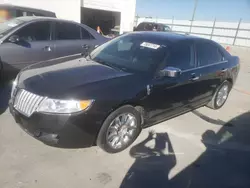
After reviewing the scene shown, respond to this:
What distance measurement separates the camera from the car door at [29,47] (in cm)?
484

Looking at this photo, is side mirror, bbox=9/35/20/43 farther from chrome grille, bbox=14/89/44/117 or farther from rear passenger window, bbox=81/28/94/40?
chrome grille, bbox=14/89/44/117

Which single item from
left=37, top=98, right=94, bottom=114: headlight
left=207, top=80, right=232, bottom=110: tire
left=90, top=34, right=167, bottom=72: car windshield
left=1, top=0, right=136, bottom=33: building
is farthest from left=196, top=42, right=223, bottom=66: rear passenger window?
left=1, top=0, right=136, bottom=33: building

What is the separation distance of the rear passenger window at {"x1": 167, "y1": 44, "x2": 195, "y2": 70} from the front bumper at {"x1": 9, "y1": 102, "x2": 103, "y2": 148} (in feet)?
5.01

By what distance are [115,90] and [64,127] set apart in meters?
0.74

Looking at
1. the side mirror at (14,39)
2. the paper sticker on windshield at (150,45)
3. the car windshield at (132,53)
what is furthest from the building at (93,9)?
the paper sticker on windshield at (150,45)

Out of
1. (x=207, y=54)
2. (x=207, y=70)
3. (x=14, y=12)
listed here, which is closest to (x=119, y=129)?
(x=207, y=70)

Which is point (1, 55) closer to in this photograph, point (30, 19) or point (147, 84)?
point (30, 19)

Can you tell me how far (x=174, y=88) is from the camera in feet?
11.5

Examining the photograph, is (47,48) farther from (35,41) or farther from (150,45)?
(150,45)

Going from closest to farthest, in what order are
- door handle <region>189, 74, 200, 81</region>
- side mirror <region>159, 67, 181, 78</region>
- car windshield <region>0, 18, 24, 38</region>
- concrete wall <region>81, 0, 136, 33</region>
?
1. side mirror <region>159, 67, 181, 78</region>
2. door handle <region>189, 74, 200, 81</region>
3. car windshield <region>0, 18, 24, 38</region>
4. concrete wall <region>81, 0, 136, 33</region>

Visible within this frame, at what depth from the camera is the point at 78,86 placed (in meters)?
2.67

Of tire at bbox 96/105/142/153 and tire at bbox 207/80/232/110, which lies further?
tire at bbox 207/80/232/110

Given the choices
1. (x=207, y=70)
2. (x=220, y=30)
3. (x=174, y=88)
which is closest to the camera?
(x=174, y=88)

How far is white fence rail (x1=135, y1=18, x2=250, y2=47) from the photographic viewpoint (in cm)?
2032
